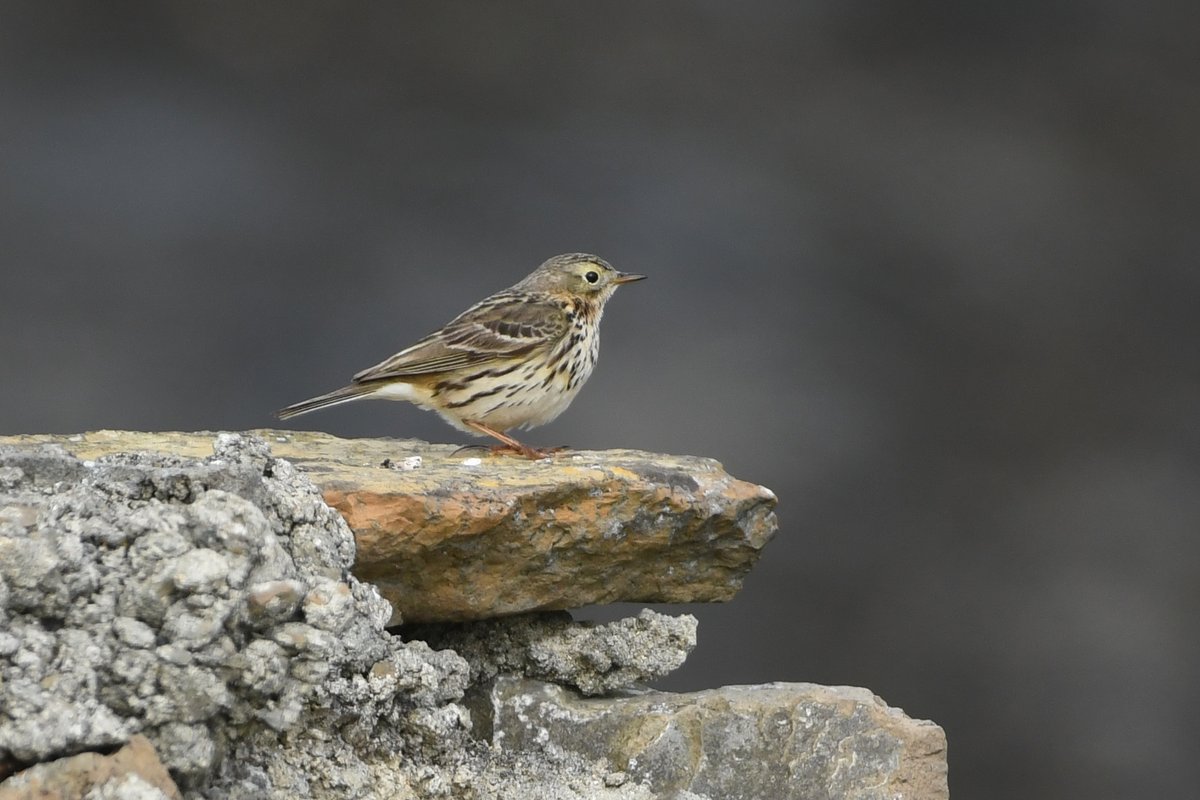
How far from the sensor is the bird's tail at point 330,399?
16.4 ft

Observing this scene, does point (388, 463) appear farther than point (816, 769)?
Yes

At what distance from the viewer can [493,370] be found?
210 inches

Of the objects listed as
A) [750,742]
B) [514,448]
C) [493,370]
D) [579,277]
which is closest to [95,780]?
[750,742]

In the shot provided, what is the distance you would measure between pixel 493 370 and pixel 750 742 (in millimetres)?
1895

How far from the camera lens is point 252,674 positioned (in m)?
3.08

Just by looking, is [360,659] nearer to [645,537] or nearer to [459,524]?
[459,524]

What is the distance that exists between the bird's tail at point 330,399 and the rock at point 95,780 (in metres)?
2.20

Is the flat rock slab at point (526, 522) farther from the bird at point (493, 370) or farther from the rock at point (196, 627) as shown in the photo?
the bird at point (493, 370)

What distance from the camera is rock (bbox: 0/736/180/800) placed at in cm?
271

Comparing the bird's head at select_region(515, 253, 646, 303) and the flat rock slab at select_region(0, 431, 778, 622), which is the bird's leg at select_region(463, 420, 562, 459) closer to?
the flat rock slab at select_region(0, 431, 778, 622)

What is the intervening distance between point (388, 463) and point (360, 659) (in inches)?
36.0

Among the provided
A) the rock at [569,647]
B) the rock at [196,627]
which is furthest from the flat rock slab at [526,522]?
the rock at [196,627]

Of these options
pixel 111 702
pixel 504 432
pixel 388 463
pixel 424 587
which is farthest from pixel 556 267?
pixel 111 702

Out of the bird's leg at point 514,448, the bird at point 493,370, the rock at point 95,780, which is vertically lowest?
the rock at point 95,780
